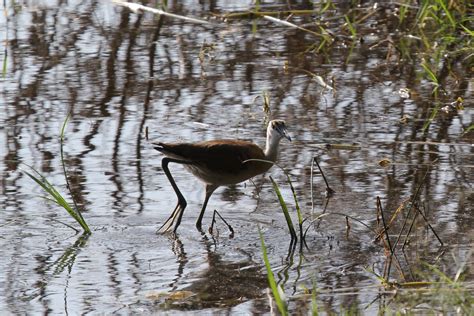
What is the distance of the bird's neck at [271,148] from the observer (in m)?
7.33

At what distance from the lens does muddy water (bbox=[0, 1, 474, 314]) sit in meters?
6.05

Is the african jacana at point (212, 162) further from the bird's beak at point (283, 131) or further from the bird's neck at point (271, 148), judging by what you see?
the bird's neck at point (271, 148)

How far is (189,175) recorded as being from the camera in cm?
787

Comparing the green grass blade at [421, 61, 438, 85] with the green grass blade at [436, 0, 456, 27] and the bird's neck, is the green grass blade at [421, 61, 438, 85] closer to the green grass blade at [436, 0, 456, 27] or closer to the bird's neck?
the green grass blade at [436, 0, 456, 27]

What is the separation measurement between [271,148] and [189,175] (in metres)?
0.74

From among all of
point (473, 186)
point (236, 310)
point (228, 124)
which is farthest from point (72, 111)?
point (236, 310)

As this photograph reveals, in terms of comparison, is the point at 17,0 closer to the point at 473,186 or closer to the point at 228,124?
the point at 228,124

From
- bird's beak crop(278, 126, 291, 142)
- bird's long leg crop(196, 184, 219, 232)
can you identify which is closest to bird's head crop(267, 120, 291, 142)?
A: bird's beak crop(278, 126, 291, 142)

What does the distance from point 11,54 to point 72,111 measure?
1773 millimetres

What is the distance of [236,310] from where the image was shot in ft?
18.4

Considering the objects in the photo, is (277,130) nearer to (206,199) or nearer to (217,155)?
(217,155)

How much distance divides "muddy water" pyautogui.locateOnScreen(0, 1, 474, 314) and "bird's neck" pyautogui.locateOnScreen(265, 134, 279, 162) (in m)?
0.25

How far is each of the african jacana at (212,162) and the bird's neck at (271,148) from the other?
0.37ft

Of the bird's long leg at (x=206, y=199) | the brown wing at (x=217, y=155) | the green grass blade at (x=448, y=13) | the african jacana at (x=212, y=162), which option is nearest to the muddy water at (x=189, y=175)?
the bird's long leg at (x=206, y=199)
